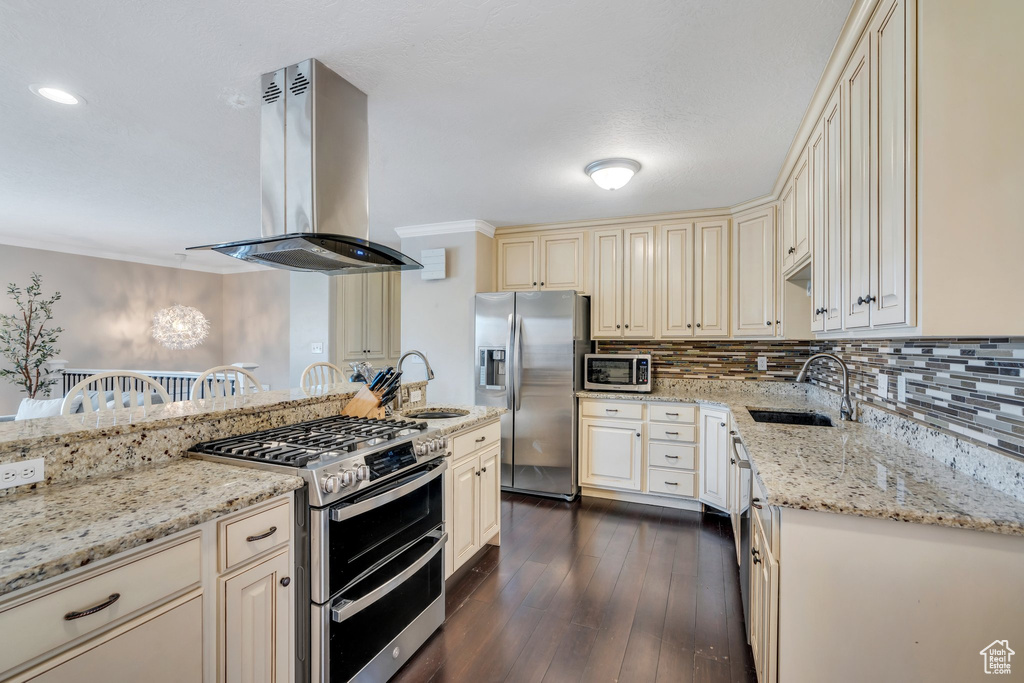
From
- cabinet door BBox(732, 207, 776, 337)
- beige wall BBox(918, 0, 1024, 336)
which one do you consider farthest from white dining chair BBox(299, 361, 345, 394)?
cabinet door BBox(732, 207, 776, 337)

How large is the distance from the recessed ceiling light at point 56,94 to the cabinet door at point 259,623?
2.26m

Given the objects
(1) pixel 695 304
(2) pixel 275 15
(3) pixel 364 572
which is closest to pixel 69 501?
(3) pixel 364 572

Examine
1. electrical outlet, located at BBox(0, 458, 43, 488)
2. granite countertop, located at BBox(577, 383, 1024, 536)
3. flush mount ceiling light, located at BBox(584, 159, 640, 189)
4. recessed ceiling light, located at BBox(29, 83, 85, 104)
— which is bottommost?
granite countertop, located at BBox(577, 383, 1024, 536)

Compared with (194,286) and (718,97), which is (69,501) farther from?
(194,286)

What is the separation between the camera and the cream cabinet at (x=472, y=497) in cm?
228

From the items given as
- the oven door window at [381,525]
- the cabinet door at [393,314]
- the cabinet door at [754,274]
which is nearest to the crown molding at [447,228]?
the cabinet door at [393,314]

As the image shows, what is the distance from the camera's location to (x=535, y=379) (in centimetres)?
380

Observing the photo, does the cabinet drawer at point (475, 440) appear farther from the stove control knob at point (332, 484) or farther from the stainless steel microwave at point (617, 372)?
the stainless steel microwave at point (617, 372)

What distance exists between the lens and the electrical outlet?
3.89ft

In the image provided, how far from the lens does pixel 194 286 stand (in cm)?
656

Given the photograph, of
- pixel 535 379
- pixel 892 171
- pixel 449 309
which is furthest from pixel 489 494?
pixel 892 171

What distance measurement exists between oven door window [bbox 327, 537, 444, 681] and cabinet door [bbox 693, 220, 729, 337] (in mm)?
2828

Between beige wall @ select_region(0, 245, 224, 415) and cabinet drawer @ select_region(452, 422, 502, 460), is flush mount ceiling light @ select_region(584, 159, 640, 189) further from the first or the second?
beige wall @ select_region(0, 245, 224, 415)

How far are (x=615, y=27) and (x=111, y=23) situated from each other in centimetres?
175
